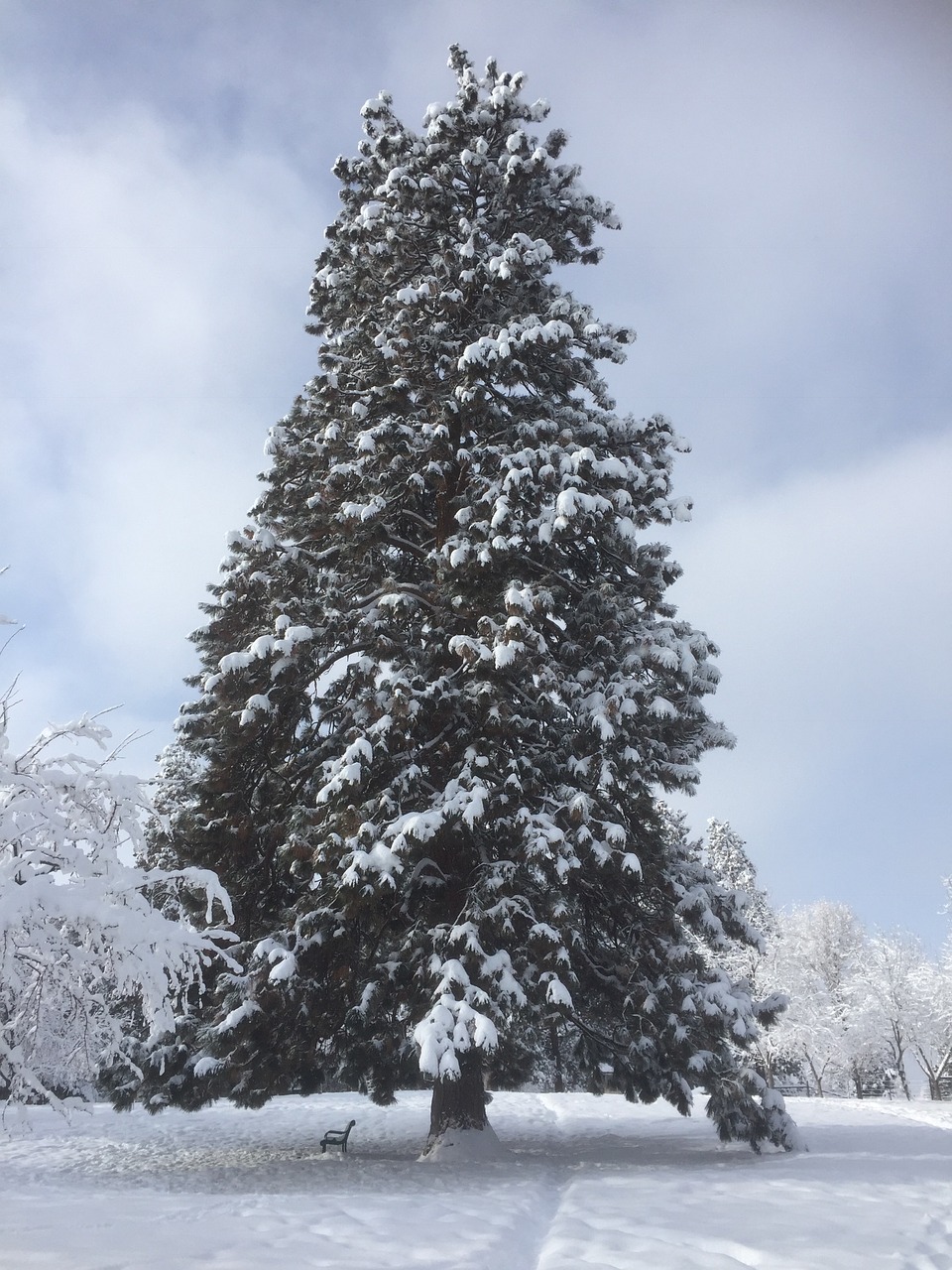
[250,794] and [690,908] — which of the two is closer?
[690,908]

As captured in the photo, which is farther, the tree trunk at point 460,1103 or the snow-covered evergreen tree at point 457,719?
the tree trunk at point 460,1103

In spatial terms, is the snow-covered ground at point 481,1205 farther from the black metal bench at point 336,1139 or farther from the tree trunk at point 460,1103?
the tree trunk at point 460,1103

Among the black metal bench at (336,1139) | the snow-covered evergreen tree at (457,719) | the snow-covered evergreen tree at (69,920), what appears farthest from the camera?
the black metal bench at (336,1139)

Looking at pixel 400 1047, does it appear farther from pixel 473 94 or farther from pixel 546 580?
pixel 473 94

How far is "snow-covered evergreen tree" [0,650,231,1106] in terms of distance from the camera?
5500mm

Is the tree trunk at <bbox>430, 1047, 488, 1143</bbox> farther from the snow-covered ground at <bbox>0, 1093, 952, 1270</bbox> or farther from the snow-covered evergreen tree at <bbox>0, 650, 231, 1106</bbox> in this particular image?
the snow-covered evergreen tree at <bbox>0, 650, 231, 1106</bbox>

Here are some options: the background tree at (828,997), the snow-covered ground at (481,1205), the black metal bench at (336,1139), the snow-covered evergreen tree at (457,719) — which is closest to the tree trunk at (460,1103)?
the snow-covered evergreen tree at (457,719)

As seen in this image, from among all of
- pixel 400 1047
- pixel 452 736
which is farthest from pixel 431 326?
pixel 400 1047

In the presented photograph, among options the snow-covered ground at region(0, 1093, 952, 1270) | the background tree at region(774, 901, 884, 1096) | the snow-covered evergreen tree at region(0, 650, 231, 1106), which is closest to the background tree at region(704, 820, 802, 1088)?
the background tree at region(774, 901, 884, 1096)

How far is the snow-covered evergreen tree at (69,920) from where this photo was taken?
550 centimetres

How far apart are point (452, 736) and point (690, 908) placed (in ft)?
13.0

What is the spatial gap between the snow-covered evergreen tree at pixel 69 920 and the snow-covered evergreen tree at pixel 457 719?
2.79 metres

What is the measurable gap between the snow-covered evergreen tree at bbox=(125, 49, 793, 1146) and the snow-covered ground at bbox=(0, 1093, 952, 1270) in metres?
1.13

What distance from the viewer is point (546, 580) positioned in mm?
12328
